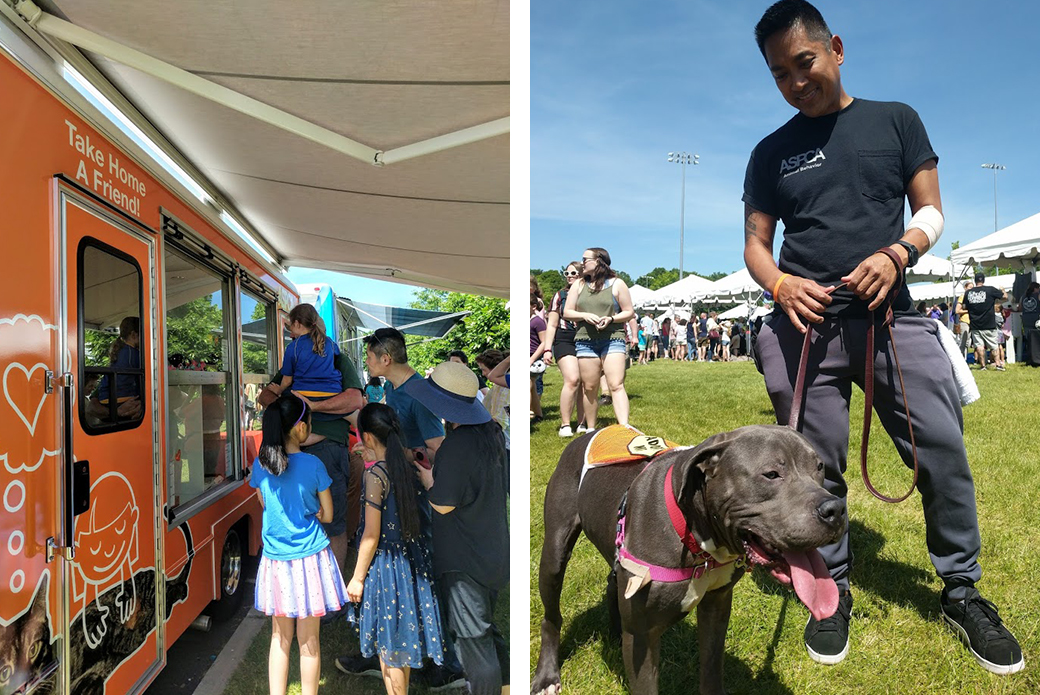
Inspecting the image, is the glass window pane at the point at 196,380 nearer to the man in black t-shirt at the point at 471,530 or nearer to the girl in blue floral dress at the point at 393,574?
the girl in blue floral dress at the point at 393,574

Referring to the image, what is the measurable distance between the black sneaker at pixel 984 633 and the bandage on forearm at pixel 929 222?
1.30m

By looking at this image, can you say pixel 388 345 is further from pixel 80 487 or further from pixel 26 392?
pixel 26 392

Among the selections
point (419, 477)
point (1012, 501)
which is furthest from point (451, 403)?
point (1012, 501)

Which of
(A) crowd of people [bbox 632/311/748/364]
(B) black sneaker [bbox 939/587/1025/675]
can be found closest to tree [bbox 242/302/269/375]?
(B) black sneaker [bbox 939/587/1025/675]

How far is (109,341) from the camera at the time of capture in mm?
2725

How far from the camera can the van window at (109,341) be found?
250 cm

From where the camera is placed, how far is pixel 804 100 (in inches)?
79.6

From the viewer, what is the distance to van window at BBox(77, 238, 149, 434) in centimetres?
250

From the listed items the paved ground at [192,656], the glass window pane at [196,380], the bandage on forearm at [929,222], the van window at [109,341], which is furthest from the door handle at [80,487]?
the bandage on forearm at [929,222]

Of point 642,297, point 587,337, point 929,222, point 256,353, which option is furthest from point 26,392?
point 642,297

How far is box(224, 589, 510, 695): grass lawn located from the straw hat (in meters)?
1.18

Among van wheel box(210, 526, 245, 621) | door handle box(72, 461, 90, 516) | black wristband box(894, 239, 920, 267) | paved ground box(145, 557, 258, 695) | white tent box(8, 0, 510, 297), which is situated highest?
white tent box(8, 0, 510, 297)

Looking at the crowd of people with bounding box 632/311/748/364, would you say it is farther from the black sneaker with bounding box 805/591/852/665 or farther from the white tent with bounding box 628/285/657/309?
the black sneaker with bounding box 805/591/852/665

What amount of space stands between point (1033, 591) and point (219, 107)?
4.15 m
